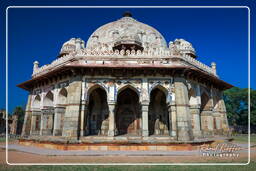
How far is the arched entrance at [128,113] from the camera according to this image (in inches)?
595

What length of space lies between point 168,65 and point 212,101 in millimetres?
6294

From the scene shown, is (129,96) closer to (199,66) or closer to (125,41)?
(125,41)

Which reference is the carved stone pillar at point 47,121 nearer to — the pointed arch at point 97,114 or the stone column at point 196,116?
the pointed arch at point 97,114

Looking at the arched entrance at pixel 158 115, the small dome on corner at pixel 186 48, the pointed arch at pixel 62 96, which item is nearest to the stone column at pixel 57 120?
the pointed arch at pixel 62 96

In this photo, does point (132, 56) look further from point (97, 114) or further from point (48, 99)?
point (48, 99)

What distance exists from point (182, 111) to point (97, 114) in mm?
6642

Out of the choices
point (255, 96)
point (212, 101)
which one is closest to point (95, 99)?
point (212, 101)

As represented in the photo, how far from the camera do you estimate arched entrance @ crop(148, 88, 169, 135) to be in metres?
15.3

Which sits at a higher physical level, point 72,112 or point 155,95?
point 155,95

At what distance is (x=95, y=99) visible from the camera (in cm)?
1584

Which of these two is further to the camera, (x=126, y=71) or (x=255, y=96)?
(x=255, y=96)

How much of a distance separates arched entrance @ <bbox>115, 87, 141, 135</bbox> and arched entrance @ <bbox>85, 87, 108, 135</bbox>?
3.28 ft

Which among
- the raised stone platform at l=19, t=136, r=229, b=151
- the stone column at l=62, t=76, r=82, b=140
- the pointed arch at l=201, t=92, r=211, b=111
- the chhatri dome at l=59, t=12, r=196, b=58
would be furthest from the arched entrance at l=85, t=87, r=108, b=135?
the pointed arch at l=201, t=92, r=211, b=111

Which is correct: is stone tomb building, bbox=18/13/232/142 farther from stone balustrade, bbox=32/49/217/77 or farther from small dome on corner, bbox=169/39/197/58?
small dome on corner, bbox=169/39/197/58
